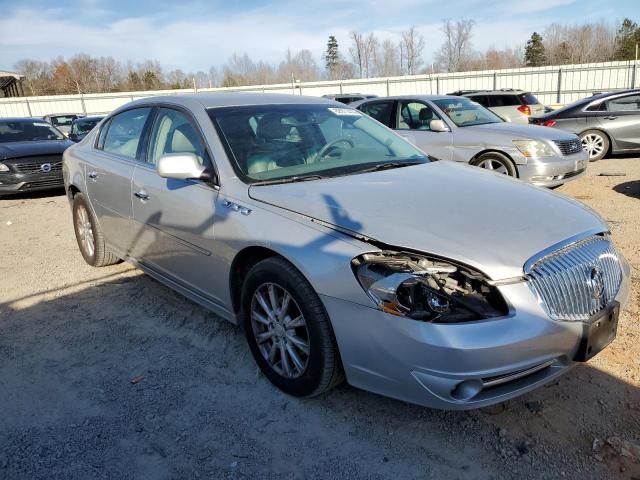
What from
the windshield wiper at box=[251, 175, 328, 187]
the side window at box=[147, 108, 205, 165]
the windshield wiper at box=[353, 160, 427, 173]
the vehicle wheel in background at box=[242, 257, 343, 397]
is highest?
the side window at box=[147, 108, 205, 165]

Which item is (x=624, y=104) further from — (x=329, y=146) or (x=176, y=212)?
(x=176, y=212)

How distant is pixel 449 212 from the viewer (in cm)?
258

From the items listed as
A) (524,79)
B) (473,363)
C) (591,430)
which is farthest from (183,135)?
(524,79)

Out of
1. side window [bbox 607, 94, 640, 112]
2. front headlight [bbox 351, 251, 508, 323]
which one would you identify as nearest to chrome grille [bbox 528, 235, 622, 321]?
front headlight [bbox 351, 251, 508, 323]

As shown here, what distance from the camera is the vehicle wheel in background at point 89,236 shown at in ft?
16.0

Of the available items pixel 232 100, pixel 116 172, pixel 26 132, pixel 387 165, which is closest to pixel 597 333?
pixel 387 165

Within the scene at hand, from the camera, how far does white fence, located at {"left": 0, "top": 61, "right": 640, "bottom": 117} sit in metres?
26.4

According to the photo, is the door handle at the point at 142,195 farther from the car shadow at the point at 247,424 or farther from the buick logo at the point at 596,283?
the buick logo at the point at 596,283

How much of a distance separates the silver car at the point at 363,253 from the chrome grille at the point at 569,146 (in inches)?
168

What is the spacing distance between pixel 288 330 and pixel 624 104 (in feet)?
33.9

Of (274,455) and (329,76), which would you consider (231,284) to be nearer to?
(274,455)

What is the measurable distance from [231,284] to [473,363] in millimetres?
1535

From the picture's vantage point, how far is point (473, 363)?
2.12 m

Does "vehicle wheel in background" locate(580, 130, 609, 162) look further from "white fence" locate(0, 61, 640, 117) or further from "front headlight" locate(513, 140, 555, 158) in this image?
"white fence" locate(0, 61, 640, 117)
